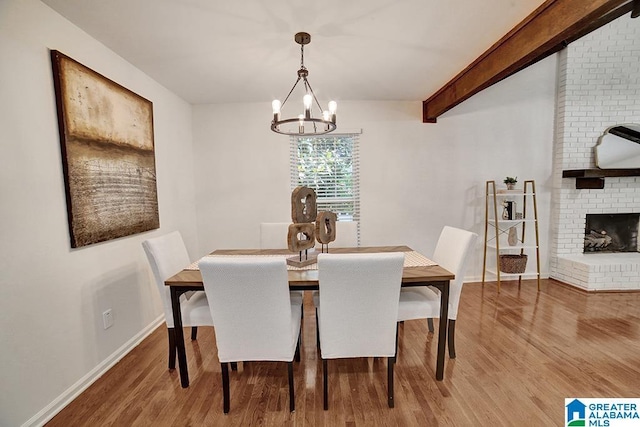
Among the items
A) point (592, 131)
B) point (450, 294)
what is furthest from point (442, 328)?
point (592, 131)

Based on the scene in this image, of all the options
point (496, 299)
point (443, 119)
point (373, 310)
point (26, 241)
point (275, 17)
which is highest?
point (275, 17)

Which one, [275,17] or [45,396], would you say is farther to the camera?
[275,17]

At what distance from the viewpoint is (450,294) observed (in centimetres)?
202

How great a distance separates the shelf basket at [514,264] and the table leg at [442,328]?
2242 mm

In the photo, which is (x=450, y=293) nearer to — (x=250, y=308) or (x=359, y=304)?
(x=359, y=304)

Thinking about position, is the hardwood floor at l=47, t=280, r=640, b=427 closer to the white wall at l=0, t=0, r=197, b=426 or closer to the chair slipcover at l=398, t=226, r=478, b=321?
the white wall at l=0, t=0, r=197, b=426

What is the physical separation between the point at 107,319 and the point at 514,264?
414cm

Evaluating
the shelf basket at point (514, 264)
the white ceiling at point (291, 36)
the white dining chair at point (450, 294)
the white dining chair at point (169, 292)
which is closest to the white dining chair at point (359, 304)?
the white dining chair at point (450, 294)

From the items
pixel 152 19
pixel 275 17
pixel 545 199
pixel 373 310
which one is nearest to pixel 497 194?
pixel 545 199

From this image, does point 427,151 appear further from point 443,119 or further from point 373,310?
point 373,310

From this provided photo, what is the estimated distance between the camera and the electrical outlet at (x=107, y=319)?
2047 millimetres

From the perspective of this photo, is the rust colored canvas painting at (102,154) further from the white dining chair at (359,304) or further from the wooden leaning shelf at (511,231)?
the wooden leaning shelf at (511,231)

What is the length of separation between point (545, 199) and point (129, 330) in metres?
4.84

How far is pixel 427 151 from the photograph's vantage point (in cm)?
367
